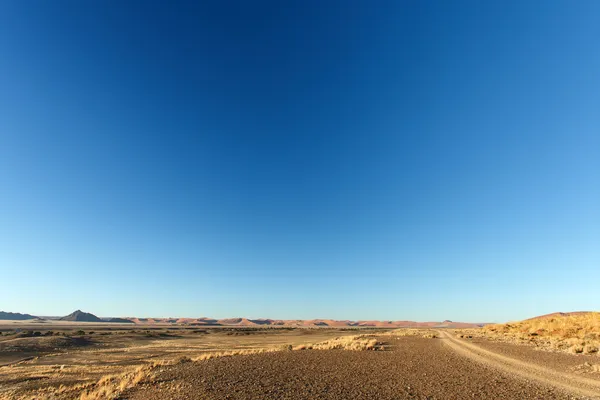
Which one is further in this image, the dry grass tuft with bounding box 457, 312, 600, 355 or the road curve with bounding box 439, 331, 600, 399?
the dry grass tuft with bounding box 457, 312, 600, 355

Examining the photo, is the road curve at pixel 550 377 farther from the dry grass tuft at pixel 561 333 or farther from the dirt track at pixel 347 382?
the dry grass tuft at pixel 561 333

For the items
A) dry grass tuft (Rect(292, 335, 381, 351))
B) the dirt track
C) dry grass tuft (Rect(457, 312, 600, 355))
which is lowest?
the dirt track

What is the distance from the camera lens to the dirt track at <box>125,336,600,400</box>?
12.5 meters

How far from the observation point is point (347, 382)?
14.6m

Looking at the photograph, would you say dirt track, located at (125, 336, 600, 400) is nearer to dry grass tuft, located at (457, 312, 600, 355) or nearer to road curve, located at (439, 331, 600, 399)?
road curve, located at (439, 331, 600, 399)

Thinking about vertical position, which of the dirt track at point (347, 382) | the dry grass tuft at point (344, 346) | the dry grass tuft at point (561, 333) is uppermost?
the dry grass tuft at point (561, 333)

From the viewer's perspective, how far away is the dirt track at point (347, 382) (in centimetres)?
1246

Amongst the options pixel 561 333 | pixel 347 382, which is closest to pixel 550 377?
pixel 347 382

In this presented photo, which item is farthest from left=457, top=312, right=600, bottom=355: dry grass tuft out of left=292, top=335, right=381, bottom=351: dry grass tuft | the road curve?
left=292, top=335, right=381, bottom=351: dry grass tuft

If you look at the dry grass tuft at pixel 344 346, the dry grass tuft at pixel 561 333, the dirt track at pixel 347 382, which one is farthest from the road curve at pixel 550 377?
the dry grass tuft at pixel 561 333

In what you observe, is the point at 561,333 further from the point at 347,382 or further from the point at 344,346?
the point at 347,382

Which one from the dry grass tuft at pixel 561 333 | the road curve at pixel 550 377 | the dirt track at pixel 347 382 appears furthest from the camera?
the dry grass tuft at pixel 561 333

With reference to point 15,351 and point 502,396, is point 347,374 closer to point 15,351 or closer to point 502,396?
point 502,396

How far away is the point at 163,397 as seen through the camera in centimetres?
1266
